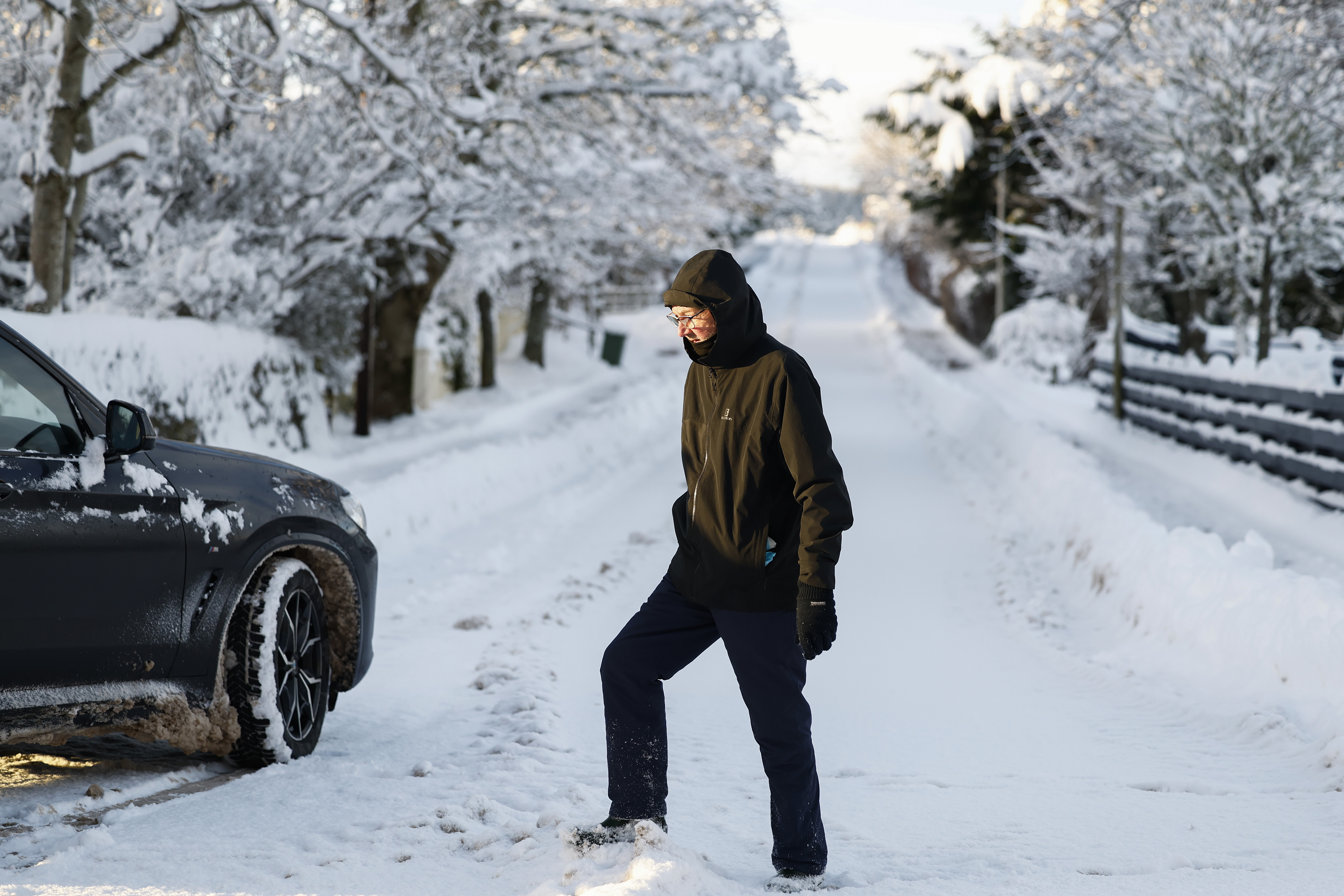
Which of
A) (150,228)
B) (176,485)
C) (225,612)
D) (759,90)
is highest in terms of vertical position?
(759,90)

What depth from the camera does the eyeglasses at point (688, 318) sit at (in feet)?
10.8

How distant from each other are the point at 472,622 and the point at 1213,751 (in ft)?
13.3

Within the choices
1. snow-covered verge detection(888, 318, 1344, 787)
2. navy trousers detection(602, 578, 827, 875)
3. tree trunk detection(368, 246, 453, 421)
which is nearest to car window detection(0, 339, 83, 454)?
navy trousers detection(602, 578, 827, 875)

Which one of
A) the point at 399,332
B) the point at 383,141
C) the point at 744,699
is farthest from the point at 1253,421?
the point at 399,332

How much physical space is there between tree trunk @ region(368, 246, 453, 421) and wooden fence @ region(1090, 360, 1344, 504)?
34.7 ft

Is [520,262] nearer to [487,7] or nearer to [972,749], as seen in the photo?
[487,7]

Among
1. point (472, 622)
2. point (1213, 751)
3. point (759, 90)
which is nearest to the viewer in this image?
point (1213, 751)

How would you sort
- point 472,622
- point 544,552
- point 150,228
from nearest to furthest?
point 472,622 < point 544,552 < point 150,228

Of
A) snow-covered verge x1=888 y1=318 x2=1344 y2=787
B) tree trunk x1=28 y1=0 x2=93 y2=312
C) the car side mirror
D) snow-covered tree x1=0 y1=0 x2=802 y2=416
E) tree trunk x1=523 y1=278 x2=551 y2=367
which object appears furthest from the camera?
tree trunk x1=523 y1=278 x2=551 y2=367

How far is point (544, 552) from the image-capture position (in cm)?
970

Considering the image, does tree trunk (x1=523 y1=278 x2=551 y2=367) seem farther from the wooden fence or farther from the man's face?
the man's face

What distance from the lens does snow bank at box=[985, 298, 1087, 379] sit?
30.1 metres

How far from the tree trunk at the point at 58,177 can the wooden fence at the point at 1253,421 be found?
11.3 m

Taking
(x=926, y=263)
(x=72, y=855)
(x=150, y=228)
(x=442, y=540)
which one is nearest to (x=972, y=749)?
(x=72, y=855)
